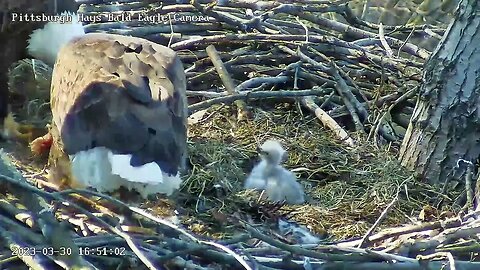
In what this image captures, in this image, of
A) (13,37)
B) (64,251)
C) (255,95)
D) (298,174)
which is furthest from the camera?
(255,95)

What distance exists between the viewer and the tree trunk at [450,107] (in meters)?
4.02

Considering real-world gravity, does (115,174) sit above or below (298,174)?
above

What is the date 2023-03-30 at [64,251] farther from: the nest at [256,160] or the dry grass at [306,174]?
the dry grass at [306,174]

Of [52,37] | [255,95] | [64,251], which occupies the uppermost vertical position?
[52,37]

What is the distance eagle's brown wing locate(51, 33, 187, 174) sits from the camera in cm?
333

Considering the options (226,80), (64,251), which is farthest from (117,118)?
(226,80)

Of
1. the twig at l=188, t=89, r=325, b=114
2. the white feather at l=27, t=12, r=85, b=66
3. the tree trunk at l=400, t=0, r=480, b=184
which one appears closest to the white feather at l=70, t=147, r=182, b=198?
the white feather at l=27, t=12, r=85, b=66

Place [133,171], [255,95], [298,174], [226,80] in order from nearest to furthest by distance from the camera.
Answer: [133,171] → [298,174] → [255,95] → [226,80]

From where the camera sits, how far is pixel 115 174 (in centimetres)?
326

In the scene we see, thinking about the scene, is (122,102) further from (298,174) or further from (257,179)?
(298,174)

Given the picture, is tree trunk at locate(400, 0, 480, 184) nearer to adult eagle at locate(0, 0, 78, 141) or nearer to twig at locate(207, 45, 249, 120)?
twig at locate(207, 45, 249, 120)

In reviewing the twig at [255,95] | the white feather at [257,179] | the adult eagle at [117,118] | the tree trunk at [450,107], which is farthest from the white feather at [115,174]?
the tree trunk at [450,107]

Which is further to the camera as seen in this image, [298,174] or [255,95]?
[255,95]

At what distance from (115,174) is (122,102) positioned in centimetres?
30
